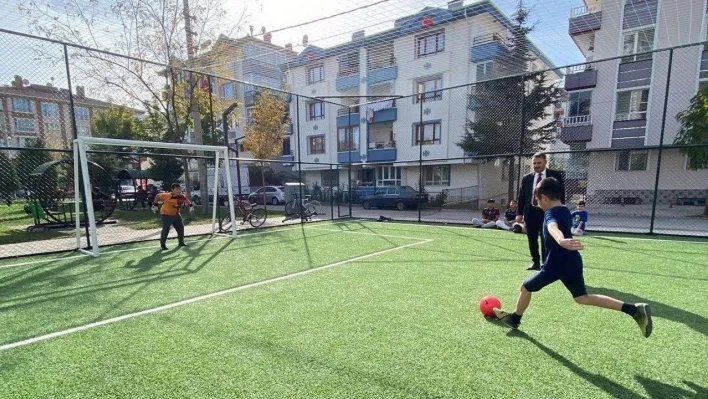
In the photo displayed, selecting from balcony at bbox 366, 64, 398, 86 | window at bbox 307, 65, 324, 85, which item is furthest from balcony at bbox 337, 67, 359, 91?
window at bbox 307, 65, 324, 85

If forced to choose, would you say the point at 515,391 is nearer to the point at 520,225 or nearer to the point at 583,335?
the point at 583,335

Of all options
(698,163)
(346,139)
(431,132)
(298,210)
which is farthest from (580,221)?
(346,139)

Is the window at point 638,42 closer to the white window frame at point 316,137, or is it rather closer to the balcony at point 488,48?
the balcony at point 488,48

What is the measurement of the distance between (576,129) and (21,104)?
22.0 meters

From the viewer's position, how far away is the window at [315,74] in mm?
24922

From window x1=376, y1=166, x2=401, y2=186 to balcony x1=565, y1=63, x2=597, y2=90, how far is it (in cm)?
1040

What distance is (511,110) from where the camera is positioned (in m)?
15.9

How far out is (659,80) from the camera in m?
15.1

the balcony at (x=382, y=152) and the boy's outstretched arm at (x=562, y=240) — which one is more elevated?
the balcony at (x=382, y=152)

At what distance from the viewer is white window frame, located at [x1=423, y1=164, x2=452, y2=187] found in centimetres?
1992

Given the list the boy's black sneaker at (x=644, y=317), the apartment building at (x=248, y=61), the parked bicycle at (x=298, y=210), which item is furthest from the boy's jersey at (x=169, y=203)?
the boy's black sneaker at (x=644, y=317)

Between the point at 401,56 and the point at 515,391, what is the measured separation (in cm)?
2169

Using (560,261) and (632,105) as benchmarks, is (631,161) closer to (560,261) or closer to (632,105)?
(632,105)

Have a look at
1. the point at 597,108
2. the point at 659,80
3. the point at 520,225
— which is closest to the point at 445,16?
the point at 597,108
